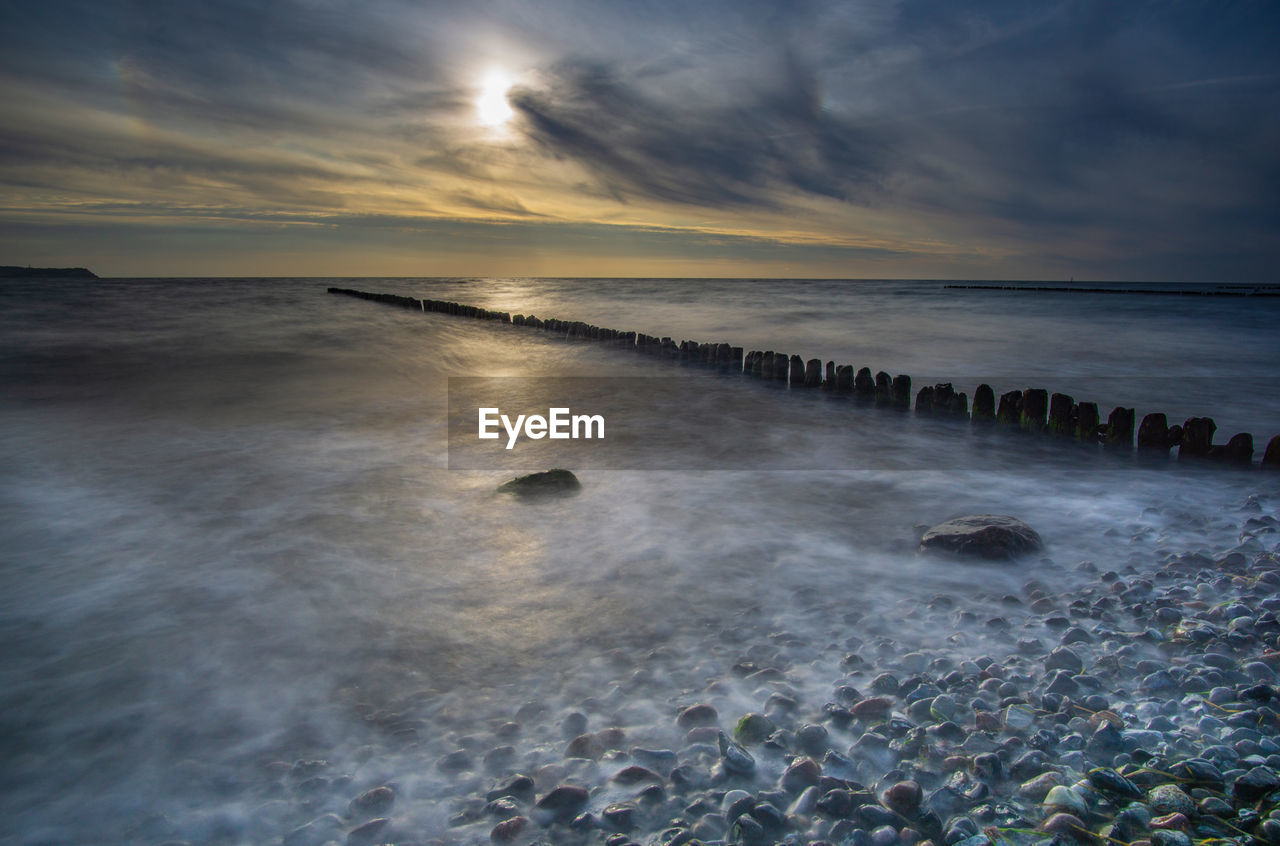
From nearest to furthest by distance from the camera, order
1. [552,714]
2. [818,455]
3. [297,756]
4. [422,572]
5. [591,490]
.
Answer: [297,756]
[552,714]
[422,572]
[591,490]
[818,455]

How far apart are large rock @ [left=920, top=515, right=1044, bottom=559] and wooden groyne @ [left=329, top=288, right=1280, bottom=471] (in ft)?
13.3

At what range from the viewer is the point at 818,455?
25.8 feet

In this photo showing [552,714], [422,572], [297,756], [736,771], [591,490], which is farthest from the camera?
[591,490]

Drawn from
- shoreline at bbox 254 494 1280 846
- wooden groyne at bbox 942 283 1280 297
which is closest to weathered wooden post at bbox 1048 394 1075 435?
shoreline at bbox 254 494 1280 846

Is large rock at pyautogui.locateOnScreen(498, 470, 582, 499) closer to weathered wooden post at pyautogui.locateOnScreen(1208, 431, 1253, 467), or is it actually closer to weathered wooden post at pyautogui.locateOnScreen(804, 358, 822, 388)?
weathered wooden post at pyautogui.locateOnScreen(804, 358, 822, 388)

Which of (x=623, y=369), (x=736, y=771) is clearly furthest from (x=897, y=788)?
(x=623, y=369)

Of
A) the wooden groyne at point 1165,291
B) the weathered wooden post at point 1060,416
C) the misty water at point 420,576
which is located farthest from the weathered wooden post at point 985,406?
the wooden groyne at point 1165,291

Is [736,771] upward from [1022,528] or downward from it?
downward

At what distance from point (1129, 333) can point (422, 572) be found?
33.6 metres

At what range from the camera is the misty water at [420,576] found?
2803 millimetres

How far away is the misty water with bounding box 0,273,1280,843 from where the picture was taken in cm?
280

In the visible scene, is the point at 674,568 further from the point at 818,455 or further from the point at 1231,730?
the point at 818,455

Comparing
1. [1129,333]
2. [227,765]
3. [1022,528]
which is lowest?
[227,765]

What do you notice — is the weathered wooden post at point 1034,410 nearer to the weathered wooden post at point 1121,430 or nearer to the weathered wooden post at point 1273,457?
the weathered wooden post at point 1121,430
